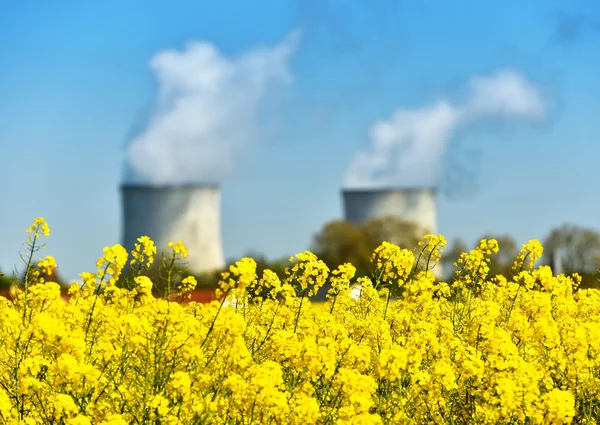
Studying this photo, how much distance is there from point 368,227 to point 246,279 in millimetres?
53710

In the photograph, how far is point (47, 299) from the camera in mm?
7867

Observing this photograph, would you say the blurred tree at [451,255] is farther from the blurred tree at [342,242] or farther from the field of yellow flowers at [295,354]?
the field of yellow flowers at [295,354]

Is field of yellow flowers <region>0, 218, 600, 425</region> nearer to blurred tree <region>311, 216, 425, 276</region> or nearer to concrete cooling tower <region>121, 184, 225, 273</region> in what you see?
concrete cooling tower <region>121, 184, 225, 273</region>

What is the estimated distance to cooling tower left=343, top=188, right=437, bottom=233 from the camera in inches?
2026

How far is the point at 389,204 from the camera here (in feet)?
169

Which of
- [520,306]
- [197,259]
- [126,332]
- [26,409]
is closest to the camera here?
[126,332]

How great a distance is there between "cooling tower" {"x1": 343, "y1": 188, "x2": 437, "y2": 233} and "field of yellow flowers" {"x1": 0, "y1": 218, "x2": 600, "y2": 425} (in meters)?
42.2

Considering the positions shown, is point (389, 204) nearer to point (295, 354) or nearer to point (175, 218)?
point (175, 218)

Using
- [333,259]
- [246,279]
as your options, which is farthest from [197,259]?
[246,279]

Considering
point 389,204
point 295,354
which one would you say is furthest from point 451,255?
point 295,354

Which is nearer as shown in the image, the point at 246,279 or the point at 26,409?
the point at 246,279

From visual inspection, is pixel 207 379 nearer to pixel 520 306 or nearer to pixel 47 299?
pixel 47 299

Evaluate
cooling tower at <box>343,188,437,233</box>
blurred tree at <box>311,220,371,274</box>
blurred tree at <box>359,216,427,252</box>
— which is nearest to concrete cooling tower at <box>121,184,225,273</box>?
cooling tower at <box>343,188,437,233</box>

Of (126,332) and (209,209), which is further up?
(209,209)
